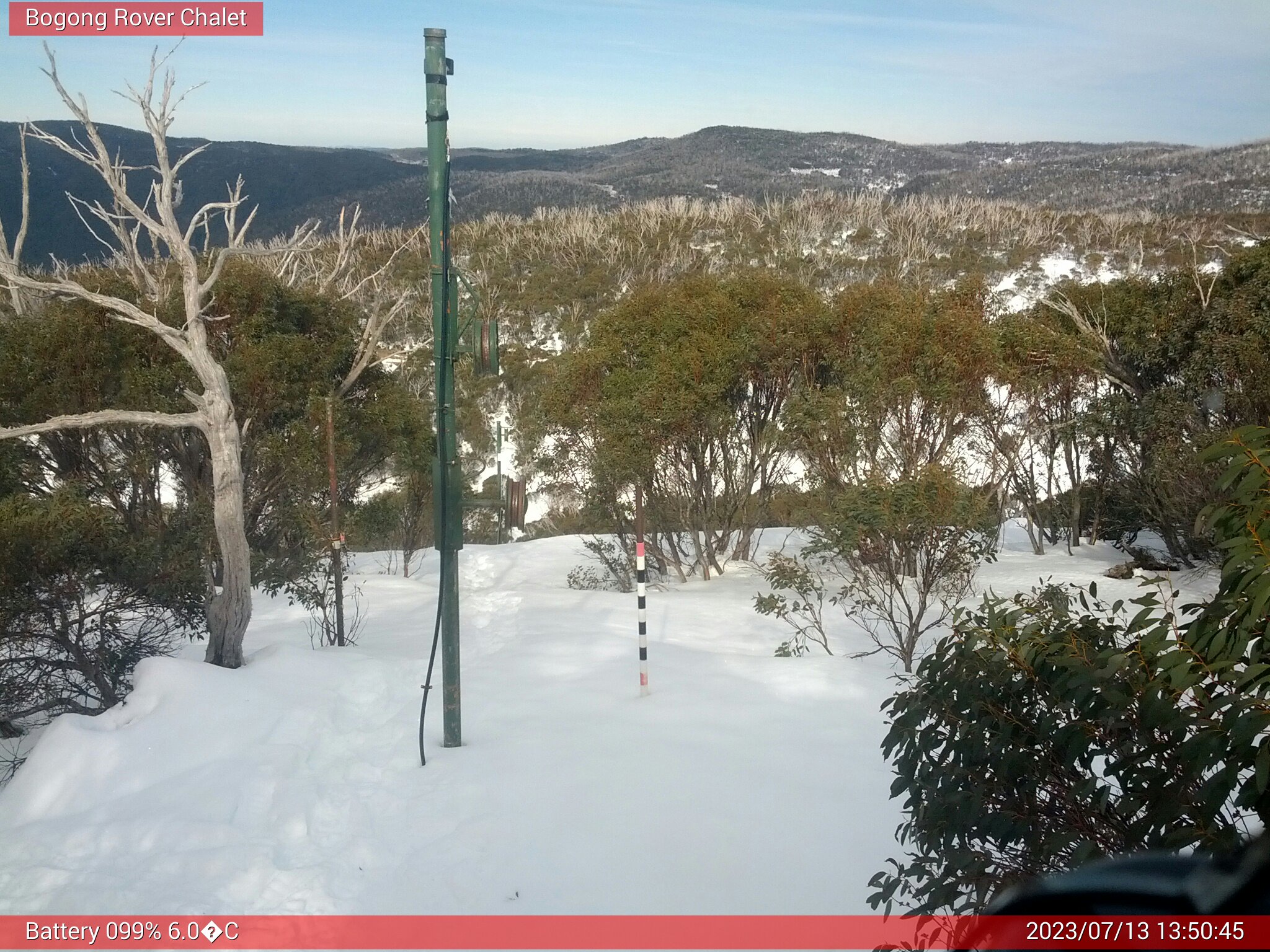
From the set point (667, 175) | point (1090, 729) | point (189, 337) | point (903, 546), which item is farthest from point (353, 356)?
point (667, 175)

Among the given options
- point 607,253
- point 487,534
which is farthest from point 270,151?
point 487,534

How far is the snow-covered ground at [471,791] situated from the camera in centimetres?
392

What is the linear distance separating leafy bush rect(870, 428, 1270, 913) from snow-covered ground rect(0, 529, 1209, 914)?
1557 millimetres

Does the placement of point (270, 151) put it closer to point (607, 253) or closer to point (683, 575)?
point (607, 253)

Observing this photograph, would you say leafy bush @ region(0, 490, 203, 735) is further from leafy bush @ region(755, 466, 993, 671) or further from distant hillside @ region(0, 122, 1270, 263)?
distant hillside @ region(0, 122, 1270, 263)

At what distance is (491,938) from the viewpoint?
3598 mm

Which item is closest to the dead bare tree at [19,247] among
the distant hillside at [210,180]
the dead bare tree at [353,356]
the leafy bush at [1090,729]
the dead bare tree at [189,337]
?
the dead bare tree at [189,337]

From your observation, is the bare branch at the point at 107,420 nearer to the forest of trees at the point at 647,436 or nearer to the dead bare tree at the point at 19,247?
the forest of trees at the point at 647,436

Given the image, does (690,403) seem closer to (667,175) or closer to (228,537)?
(228,537)

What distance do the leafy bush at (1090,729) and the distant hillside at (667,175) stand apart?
3500 cm

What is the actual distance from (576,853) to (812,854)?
1.04 metres

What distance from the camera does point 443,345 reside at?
5.20 m

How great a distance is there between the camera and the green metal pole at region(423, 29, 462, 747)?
502 cm

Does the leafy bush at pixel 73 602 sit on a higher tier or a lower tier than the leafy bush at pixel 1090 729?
lower
